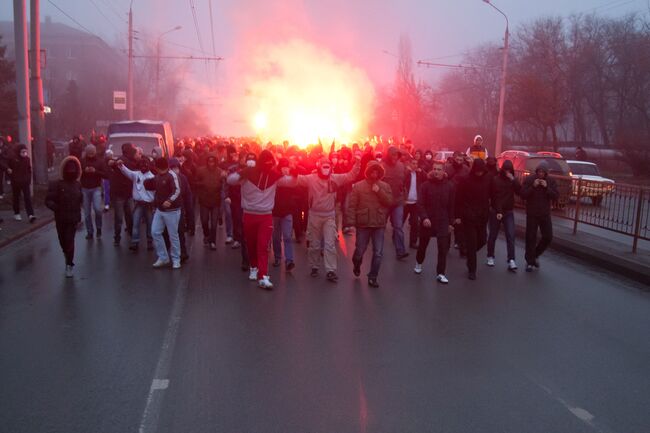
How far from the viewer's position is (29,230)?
1335 centimetres

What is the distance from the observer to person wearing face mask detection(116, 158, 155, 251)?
11016mm

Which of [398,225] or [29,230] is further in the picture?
[29,230]

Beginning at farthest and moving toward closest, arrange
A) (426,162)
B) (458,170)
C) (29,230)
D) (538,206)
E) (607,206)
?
1. (426,162)
2. (29,230)
3. (607,206)
4. (458,170)
5. (538,206)

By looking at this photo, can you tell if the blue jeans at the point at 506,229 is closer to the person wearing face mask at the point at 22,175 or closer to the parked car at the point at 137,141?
the person wearing face mask at the point at 22,175

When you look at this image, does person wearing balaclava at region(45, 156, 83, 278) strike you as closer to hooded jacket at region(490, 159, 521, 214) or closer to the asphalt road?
the asphalt road

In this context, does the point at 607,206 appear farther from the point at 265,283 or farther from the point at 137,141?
the point at 137,141

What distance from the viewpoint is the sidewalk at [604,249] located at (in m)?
10.4

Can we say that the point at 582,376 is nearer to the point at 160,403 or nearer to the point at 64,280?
the point at 160,403

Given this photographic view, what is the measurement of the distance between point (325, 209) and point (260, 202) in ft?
3.62

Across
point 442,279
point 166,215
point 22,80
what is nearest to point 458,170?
point 442,279

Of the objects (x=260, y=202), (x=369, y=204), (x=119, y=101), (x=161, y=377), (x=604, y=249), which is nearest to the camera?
(x=161, y=377)

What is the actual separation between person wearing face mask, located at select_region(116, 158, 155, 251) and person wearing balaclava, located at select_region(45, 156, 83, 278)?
1771 millimetres

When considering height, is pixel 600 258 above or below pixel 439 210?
below

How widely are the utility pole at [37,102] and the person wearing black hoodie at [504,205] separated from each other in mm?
14496
